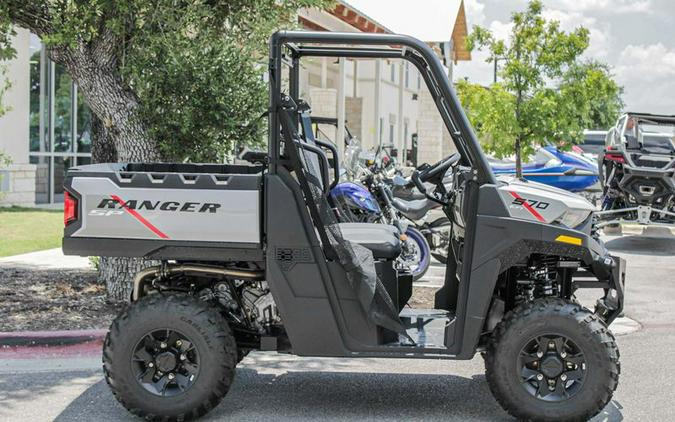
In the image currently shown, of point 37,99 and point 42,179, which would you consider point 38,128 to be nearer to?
point 37,99

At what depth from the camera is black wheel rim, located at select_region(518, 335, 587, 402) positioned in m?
4.86

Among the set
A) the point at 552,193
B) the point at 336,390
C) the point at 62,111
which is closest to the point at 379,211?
the point at 336,390

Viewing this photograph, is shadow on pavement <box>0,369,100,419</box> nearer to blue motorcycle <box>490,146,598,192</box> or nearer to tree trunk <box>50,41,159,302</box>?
tree trunk <box>50,41,159,302</box>

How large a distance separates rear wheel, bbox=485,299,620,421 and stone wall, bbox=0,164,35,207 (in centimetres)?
1372

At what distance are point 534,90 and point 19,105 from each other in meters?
10.6

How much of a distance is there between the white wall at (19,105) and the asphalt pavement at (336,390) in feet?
37.5

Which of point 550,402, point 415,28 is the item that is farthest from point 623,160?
point 415,28

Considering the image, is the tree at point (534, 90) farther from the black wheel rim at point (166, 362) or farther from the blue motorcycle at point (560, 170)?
the black wheel rim at point (166, 362)

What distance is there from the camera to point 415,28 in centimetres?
3069

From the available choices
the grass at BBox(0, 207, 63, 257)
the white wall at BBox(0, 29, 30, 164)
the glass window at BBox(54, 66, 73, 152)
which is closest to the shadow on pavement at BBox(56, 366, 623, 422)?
the grass at BBox(0, 207, 63, 257)

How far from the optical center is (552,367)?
16.0ft

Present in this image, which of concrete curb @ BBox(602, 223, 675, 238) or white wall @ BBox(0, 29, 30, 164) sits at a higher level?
white wall @ BBox(0, 29, 30, 164)

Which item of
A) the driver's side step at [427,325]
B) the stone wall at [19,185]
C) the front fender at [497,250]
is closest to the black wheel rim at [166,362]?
the driver's side step at [427,325]

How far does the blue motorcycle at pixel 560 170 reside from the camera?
1855cm
